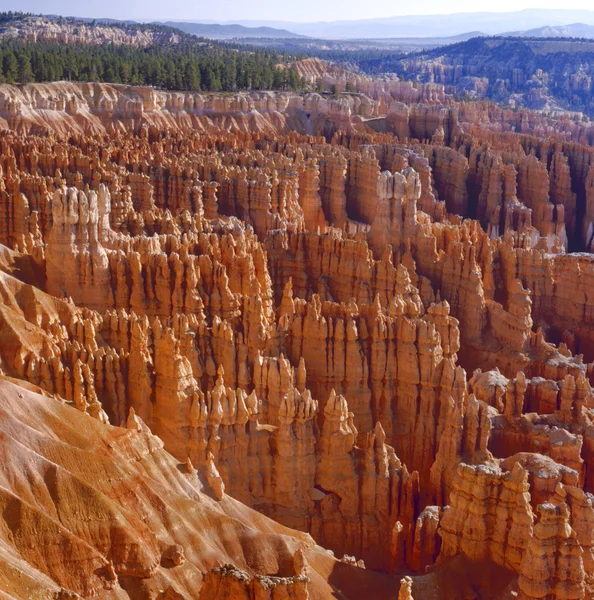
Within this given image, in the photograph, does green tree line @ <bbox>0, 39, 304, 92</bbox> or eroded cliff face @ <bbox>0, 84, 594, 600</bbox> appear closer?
eroded cliff face @ <bbox>0, 84, 594, 600</bbox>

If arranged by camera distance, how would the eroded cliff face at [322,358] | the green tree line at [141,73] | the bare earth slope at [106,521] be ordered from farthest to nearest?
the green tree line at [141,73] → the eroded cliff face at [322,358] → the bare earth slope at [106,521]

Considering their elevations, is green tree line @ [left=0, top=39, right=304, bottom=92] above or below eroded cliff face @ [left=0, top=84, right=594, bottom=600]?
above

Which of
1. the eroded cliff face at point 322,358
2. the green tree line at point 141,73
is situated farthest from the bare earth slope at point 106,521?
the green tree line at point 141,73

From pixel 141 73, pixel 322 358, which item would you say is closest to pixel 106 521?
pixel 322 358

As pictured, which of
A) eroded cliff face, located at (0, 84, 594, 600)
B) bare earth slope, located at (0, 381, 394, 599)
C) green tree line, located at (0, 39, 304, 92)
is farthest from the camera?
green tree line, located at (0, 39, 304, 92)

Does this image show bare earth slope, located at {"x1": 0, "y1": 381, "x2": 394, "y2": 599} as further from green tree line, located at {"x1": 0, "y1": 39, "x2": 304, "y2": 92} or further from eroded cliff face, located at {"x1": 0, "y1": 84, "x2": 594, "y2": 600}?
green tree line, located at {"x1": 0, "y1": 39, "x2": 304, "y2": 92}

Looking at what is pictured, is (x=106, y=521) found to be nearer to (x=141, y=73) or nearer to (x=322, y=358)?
(x=322, y=358)

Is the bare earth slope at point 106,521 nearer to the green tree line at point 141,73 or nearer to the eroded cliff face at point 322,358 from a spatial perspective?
the eroded cliff face at point 322,358

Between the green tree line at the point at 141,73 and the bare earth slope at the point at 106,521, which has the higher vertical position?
the green tree line at the point at 141,73

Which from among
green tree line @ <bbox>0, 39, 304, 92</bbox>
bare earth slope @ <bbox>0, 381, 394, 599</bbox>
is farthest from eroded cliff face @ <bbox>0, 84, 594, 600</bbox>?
green tree line @ <bbox>0, 39, 304, 92</bbox>
